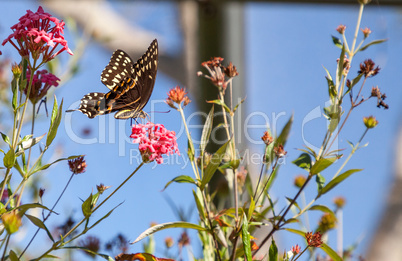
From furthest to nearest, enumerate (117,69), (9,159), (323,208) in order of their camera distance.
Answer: (117,69) < (323,208) < (9,159)

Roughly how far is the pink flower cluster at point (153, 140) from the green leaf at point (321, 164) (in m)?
0.29

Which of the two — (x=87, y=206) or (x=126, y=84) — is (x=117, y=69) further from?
(x=87, y=206)

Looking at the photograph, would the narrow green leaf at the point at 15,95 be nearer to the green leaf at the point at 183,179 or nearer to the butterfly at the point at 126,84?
the butterfly at the point at 126,84

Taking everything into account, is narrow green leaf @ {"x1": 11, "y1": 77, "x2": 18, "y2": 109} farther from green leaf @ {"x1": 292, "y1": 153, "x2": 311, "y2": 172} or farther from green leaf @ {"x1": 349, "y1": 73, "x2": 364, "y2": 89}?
green leaf @ {"x1": 349, "y1": 73, "x2": 364, "y2": 89}

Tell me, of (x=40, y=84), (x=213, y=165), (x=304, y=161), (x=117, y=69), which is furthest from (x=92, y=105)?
(x=304, y=161)

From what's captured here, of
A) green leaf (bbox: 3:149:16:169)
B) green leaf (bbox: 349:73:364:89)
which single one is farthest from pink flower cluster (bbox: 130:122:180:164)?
green leaf (bbox: 349:73:364:89)

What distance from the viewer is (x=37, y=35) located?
0.81m

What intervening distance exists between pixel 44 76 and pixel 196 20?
35.1 inches

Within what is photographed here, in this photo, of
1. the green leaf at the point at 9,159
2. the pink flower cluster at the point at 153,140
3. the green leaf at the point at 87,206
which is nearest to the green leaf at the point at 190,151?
the pink flower cluster at the point at 153,140

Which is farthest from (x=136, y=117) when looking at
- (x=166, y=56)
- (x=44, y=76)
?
(x=166, y=56)

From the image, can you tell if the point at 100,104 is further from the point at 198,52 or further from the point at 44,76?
the point at 198,52

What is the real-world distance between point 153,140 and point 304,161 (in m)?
0.32

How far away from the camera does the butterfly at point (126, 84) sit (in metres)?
1.11

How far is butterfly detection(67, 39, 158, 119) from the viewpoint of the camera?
1.11 m
